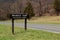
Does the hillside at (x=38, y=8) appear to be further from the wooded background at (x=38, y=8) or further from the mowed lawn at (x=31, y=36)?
the mowed lawn at (x=31, y=36)

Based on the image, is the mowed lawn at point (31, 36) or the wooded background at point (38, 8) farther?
the wooded background at point (38, 8)

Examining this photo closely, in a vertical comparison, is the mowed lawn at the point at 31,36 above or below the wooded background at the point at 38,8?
above

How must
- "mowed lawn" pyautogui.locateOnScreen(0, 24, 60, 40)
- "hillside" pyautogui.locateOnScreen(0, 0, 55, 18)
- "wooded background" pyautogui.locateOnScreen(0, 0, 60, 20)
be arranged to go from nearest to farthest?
1. "mowed lawn" pyautogui.locateOnScreen(0, 24, 60, 40)
2. "wooded background" pyautogui.locateOnScreen(0, 0, 60, 20)
3. "hillside" pyautogui.locateOnScreen(0, 0, 55, 18)

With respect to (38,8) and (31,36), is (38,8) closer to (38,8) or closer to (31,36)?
(38,8)

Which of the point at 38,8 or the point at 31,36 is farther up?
the point at 31,36

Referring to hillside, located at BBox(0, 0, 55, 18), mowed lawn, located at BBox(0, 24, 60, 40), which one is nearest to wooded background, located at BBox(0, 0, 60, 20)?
hillside, located at BBox(0, 0, 55, 18)

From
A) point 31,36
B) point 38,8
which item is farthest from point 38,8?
point 31,36

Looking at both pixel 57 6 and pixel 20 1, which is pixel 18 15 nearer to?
pixel 57 6

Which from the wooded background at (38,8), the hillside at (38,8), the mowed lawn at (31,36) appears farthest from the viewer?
the hillside at (38,8)

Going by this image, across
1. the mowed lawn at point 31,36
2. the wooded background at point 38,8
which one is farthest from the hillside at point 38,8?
the mowed lawn at point 31,36

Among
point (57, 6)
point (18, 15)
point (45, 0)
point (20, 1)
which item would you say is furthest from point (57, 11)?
Result: point (18, 15)

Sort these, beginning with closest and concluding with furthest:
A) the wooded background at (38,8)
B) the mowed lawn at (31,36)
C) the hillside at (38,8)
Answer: the mowed lawn at (31,36) → the wooded background at (38,8) → the hillside at (38,8)

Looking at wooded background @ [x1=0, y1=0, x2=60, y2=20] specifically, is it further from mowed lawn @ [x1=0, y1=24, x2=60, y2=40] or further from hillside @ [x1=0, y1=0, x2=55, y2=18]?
mowed lawn @ [x1=0, y1=24, x2=60, y2=40]

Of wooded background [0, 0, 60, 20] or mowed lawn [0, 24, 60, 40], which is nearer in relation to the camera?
mowed lawn [0, 24, 60, 40]
